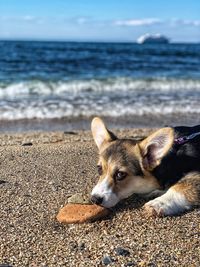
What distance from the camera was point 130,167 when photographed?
15.6 ft

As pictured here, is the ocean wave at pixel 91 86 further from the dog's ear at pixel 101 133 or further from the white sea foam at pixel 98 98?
the dog's ear at pixel 101 133

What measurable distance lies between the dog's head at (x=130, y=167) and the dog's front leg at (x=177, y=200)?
7.4 inches

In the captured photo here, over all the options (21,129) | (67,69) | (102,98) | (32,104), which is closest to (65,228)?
(21,129)

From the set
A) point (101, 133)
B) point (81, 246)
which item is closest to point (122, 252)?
point (81, 246)

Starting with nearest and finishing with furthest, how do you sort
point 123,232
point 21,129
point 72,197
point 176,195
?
point 123,232 → point 176,195 → point 72,197 → point 21,129

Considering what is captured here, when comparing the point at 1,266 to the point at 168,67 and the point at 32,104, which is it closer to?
the point at 32,104

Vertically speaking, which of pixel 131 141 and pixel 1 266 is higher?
pixel 131 141

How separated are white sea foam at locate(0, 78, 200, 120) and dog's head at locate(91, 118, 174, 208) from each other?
6338 millimetres

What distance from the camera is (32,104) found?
41.3 feet

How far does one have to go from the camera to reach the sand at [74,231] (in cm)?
388

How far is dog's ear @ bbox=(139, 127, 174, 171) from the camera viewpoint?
4715 mm

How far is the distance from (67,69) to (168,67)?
547cm

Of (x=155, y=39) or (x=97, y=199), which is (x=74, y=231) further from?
(x=155, y=39)

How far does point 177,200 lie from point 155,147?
494mm
